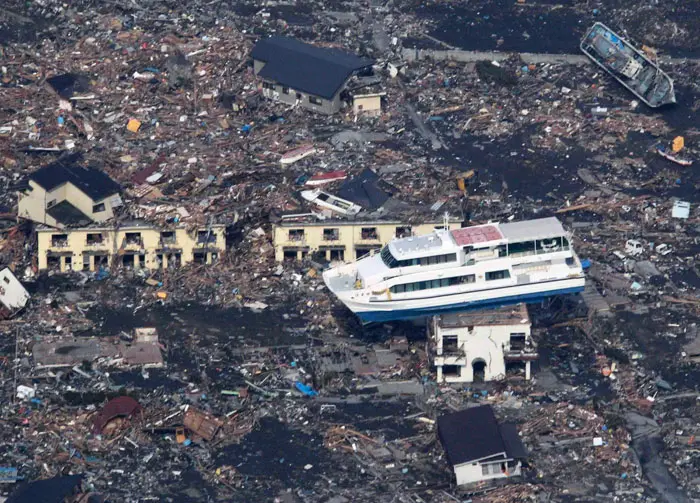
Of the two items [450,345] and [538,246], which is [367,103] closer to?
[538,246]

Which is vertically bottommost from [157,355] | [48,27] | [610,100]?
[157,355]

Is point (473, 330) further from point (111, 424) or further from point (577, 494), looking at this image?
point (111, 424)

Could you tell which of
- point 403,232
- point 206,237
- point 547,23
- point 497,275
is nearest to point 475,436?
point 497,275

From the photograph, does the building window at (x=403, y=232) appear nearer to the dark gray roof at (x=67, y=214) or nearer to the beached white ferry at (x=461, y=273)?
the beached white ferry at (x=461, y=273)

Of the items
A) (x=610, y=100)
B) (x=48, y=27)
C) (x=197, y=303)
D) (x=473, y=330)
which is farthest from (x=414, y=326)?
(x=48, y=27)

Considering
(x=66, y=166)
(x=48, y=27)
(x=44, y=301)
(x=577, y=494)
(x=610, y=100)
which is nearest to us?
(x=577, y=494)

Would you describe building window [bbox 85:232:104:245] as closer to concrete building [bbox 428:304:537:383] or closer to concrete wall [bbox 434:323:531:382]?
concrete building [bbox 428:304:537:383]

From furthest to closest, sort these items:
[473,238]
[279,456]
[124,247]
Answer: [124,247], [473,238], [279,456]
